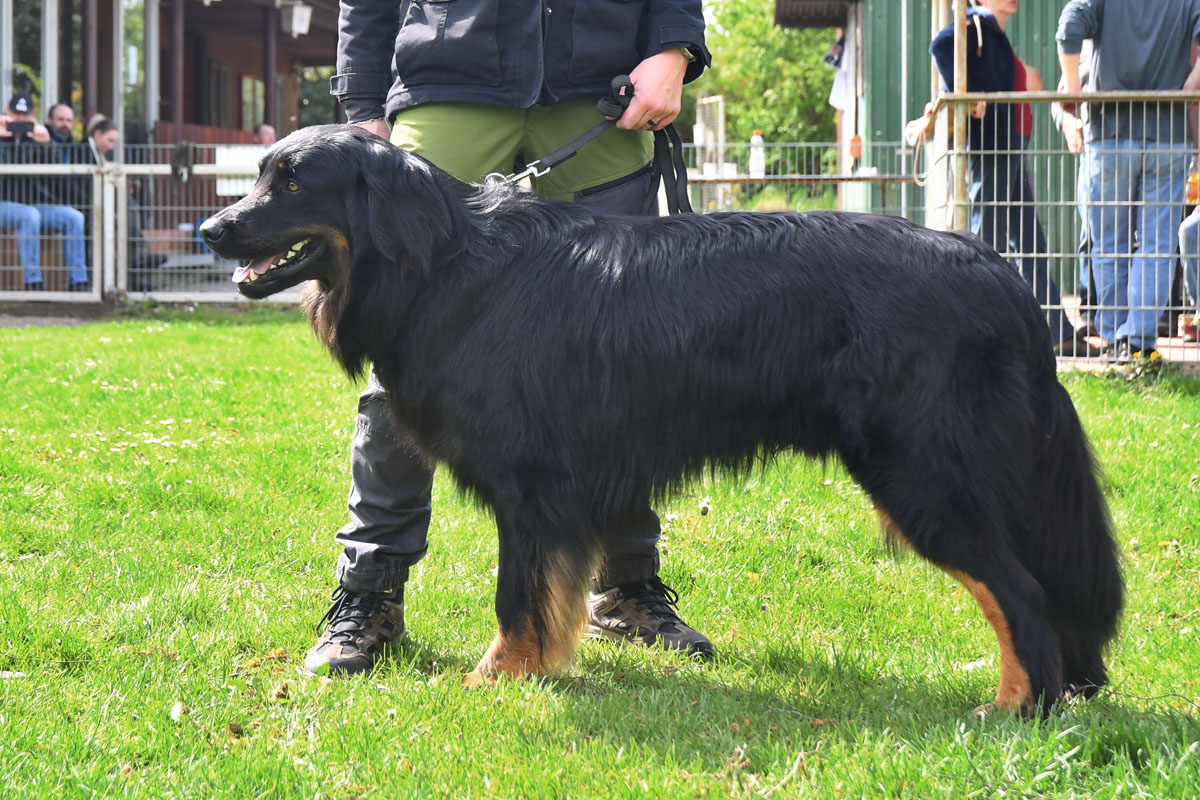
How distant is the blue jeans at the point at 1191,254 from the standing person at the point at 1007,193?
628mm

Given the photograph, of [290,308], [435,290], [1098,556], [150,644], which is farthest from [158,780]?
[290,308]

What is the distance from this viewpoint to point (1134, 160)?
684 centimetres

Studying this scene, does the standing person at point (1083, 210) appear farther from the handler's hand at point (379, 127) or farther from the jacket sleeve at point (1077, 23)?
the handler's hand at point (379, 127)

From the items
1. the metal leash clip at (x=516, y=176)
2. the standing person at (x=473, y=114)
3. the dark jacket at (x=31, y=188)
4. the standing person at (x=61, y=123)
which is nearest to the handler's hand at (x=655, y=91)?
the standing person at (x=473, y=114)

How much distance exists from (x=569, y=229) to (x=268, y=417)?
11.6ft

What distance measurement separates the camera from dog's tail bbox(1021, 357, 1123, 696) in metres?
2.88

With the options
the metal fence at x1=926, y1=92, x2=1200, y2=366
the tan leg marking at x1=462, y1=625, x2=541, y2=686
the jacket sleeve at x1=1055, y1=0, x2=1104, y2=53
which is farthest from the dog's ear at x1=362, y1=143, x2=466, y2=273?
the jacket sleeve at x1=1055, y1=0, x2=1104, y2=53

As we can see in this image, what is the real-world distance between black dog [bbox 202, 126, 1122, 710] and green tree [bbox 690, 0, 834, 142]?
2980cm

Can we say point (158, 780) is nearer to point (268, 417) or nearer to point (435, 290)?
point (435, 290)

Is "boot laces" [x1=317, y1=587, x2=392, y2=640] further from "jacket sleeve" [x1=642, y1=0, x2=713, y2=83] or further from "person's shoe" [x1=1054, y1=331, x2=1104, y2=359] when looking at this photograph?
"person's shoe" [x1=1054, y1=331, x2=1104, y2=359]

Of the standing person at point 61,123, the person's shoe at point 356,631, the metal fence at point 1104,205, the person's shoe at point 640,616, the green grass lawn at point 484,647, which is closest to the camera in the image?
the green grass lawn at point 484,647

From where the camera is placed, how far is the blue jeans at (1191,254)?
658cm

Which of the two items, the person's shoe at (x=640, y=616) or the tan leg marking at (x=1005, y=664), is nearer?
the tan leg marking at (x=1005, y=664)

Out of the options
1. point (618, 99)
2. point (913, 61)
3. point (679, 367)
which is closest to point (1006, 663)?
point (679, 367)
